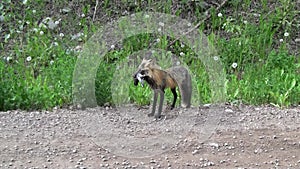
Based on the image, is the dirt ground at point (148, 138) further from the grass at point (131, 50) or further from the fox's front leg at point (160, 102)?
the grass at point (131, 50)

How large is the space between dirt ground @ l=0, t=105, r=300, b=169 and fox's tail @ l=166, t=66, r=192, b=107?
341 millimetres

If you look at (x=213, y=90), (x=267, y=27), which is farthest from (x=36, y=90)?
(x=267, y=27)

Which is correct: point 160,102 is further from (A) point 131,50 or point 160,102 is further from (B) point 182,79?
(A) point 131,50

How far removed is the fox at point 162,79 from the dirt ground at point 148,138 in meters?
0.27

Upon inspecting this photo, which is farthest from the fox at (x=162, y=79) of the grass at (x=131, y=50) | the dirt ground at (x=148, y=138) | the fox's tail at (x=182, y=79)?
the grass at (x=131, y=50)

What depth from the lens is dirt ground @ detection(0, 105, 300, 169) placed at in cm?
440

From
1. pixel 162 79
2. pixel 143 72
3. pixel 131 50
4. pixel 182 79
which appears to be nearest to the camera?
pixel 143 72

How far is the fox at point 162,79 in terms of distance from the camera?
14.3ft

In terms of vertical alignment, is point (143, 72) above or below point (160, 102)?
above

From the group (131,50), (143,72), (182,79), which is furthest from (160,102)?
(131,50)

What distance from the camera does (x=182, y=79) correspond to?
4.66 meters

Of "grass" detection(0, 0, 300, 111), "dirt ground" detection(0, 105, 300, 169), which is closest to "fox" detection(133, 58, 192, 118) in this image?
"dirt ground" detection(0, 105, 300, 169)

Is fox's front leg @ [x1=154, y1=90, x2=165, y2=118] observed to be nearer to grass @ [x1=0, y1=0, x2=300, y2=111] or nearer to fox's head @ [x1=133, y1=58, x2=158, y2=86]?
fox's head @ [x1=133, y1=58, x2=158, y2=86]

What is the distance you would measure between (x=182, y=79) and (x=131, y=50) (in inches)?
115
